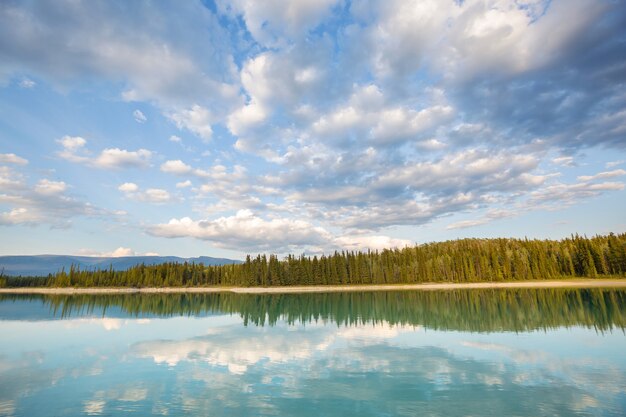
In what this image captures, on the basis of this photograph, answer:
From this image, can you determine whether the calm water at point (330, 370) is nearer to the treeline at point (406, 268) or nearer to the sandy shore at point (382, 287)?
the sandy shore at point (382, 287)

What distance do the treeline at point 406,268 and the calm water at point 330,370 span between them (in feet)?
343

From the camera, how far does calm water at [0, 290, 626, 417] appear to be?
15242 mm

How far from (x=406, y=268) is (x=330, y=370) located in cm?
13413

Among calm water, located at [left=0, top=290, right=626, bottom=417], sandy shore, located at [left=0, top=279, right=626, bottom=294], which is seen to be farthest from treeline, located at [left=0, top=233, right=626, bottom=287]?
calm water, located at [left=0, top=290, right=626, bottom=417]

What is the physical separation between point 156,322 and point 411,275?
4605 inches

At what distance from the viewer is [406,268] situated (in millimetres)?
148000

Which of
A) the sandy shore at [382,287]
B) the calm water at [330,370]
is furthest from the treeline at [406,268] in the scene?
the calm water at [330,370]

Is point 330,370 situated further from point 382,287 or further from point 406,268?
point 406,268

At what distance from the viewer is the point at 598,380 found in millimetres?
17922

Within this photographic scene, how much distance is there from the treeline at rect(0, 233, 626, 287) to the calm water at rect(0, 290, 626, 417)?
104659 mm

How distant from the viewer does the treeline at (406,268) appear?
125944mm

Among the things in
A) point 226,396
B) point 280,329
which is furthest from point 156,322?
point 226,396

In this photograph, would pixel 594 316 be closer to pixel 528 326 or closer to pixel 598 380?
pixel 528 326

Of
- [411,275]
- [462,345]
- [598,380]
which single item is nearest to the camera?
[598,380]
